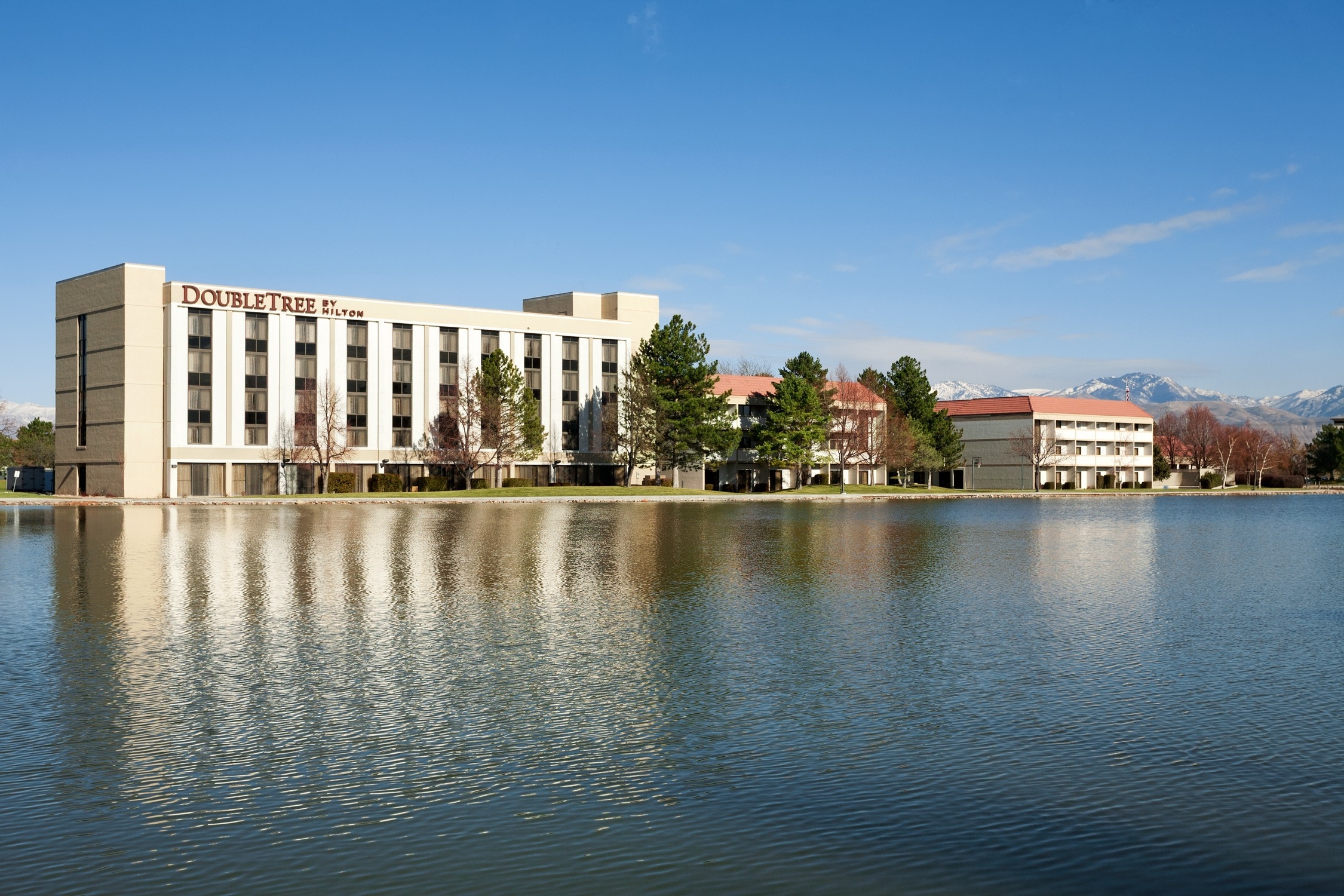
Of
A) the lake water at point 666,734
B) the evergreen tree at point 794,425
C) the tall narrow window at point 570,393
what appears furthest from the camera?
the evergreen tree at point 794,425

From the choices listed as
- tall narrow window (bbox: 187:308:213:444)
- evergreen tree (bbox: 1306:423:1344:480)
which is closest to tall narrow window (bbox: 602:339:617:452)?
tall narrow window (bbox: 187:308:213:444)

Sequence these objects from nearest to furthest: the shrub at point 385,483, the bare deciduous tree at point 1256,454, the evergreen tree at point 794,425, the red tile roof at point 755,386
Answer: the shrub at point 385,483 < the evergreen tree at point 794,425 < the red tile roof at point 755,386 < the bare deciduous tree at point 1256,454

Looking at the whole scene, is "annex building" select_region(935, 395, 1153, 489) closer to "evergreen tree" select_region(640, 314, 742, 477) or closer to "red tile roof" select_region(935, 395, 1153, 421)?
"red tile roof" select_region(935, 395, 1153, 421)

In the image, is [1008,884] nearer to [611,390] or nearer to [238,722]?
[238,722]

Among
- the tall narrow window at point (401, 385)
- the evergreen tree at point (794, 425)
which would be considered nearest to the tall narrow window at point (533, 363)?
the tall narrow window at point (401, 385)

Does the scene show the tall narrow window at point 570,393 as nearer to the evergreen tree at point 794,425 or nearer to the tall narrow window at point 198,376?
the evergreen tree at point 794,425

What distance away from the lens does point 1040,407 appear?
445 feet

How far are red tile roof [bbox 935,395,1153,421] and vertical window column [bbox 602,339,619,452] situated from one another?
144 ft

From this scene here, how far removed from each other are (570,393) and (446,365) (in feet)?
39.7

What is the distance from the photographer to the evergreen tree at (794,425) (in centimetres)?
10344

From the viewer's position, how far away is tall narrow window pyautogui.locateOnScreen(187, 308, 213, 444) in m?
82.6

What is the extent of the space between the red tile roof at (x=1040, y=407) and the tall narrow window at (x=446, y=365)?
5969 centimetres

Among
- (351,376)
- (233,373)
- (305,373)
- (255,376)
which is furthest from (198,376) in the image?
(351,376)

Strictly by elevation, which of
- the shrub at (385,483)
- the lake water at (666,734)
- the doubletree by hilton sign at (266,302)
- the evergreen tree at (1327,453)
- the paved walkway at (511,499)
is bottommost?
the lake water at (666,734)
